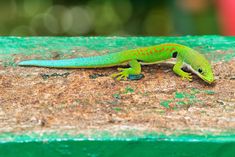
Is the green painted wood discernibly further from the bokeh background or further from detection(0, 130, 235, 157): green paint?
the bokeh background

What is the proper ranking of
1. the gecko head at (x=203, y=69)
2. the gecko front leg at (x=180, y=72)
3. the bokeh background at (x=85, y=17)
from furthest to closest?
1. the bokeh background at (x=85, y=17)
2. the gecko front leg at (x=180, y=72)
3. the gecko head at (x=203, y=69)

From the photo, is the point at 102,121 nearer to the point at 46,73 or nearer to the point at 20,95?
the point at 20,95

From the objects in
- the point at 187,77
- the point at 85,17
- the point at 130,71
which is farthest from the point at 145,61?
the point at 85,17

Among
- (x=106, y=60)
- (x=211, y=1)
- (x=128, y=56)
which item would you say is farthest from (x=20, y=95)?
(x=211, y=1)

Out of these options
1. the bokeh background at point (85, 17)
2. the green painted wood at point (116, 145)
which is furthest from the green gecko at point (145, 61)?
the bokeh background at point (85, 17)

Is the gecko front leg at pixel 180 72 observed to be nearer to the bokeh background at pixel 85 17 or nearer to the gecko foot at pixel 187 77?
the gecko foot at pixel 187 77

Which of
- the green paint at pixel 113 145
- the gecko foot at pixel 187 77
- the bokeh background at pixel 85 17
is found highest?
the bokeh background at pixel 85 17

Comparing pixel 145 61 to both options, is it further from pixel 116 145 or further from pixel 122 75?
pixel 116 145

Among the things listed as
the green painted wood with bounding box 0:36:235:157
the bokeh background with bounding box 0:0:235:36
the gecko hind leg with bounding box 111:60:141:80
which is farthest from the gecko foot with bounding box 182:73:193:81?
the bokeh background with bounding box 0:0:235:36
